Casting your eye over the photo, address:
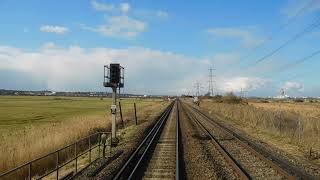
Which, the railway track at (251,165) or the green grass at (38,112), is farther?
the green grass at (38,112)

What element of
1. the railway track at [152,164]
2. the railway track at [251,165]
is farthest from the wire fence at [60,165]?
the railway track at [251,165]

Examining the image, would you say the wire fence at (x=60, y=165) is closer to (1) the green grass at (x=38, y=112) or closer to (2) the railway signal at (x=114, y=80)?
(2) the railway signal at (x=114, y=80)

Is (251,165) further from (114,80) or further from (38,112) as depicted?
(38,112)

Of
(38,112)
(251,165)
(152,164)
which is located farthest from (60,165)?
(38,112)

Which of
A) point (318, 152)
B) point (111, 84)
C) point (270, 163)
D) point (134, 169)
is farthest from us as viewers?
point (111, 84)

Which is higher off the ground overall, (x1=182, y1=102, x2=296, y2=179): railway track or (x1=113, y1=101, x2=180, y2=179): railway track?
(x1=182, y1=102, x2=296, y2=179): railway track

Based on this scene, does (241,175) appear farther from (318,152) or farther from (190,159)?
(318,152)

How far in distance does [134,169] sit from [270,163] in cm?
476

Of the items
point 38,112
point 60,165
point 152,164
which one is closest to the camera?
point 152,164

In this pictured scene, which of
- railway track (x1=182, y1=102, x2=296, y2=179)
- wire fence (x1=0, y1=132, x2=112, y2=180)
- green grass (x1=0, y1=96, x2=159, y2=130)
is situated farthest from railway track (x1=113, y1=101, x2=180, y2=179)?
green grass (x1=0, y1=96, x2=159, y2=130)

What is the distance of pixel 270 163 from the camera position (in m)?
15.2

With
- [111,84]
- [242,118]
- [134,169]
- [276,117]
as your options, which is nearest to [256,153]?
[134,169]

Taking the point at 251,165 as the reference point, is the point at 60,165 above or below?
below

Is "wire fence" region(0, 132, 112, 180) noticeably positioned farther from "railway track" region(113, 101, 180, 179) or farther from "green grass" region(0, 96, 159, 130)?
"green grass" region(0, 96, 159, 130)
